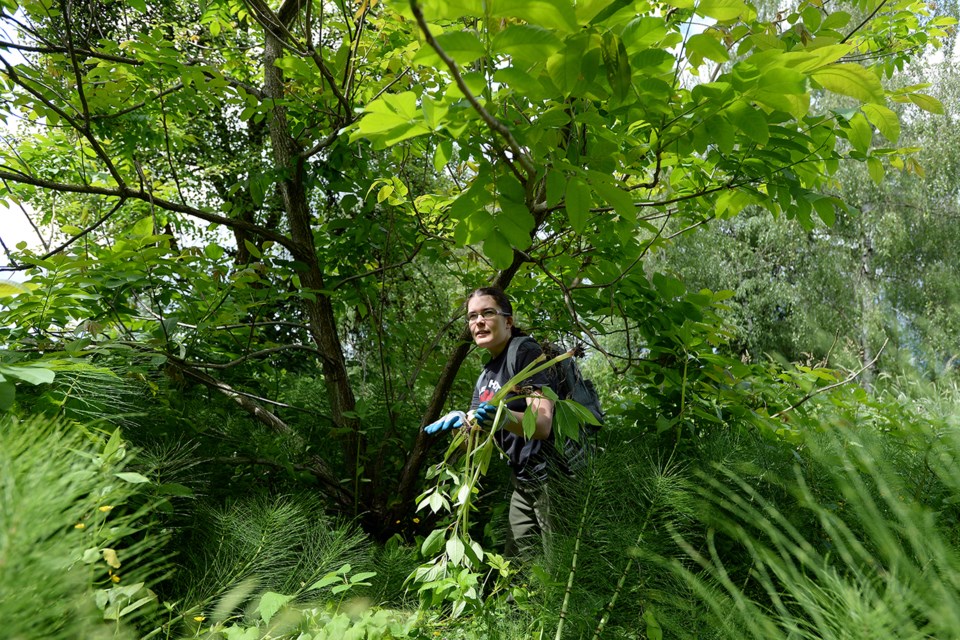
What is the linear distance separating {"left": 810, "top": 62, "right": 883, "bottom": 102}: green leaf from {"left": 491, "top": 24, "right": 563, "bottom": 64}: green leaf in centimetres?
63

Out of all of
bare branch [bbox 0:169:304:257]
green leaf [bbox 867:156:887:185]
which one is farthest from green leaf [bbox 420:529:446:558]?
bare branch [bbox 0:169:304:257]

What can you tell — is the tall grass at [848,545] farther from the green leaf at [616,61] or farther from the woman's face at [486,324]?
the woman's face at [486,324]

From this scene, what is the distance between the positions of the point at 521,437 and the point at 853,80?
1773mm

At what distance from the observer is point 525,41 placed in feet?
3.68

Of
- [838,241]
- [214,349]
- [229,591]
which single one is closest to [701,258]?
[838,241]

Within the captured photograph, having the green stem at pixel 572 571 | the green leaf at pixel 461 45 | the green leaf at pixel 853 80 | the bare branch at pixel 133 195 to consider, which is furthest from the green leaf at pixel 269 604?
the bare branch at pixel 133 195

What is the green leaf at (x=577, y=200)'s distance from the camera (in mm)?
1391

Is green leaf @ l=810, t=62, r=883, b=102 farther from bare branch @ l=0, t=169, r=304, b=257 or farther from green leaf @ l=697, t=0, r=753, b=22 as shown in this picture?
bare branch @ l=0, t=169, r=304, b=257

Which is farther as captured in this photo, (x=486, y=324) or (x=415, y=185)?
(x=415, y=185)

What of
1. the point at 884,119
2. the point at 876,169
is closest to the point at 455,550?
the point at 884,119

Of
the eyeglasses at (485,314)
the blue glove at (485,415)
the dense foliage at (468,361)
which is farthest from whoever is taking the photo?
the eyeglasses at (485,314)

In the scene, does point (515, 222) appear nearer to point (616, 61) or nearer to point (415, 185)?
point (616, 61)

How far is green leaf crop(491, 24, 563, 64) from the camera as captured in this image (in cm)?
111

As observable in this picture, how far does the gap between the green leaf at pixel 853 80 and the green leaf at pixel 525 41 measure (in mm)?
626
